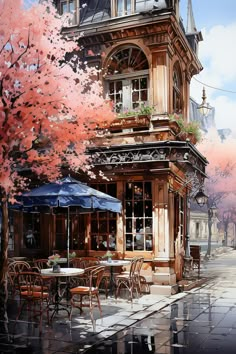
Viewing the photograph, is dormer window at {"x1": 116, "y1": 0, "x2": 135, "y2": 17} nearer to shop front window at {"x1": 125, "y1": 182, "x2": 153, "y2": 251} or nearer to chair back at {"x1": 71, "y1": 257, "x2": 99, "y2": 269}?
shop front window at {"x1": 125, "y1": 182, "x2": 153, "y2": 251}

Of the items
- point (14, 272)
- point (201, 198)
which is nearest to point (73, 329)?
point (14, 272)

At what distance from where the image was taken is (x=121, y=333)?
759cm

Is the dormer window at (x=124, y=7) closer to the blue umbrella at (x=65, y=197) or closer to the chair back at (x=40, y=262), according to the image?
the blue umbrella at (x=65, y=197)

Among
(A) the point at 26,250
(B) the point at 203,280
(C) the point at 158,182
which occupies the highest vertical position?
(C) the point at 158,182

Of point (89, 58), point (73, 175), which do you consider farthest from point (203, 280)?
point (89, 58)

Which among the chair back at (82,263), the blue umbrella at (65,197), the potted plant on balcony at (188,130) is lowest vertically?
the chair back at (82,263)

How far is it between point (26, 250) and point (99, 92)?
5.55m

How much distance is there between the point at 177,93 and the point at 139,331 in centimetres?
892

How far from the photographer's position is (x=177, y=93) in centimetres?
1459

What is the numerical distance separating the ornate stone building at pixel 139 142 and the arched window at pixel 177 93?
0.06m

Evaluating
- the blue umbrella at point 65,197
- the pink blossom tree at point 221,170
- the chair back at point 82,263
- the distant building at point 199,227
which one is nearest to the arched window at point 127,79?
the blue umbrella at point 65,197

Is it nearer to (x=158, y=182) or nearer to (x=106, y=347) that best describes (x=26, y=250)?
(x=158, y=182)

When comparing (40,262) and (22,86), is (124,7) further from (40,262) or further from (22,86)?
(40,262)

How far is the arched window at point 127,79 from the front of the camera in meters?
13.5
